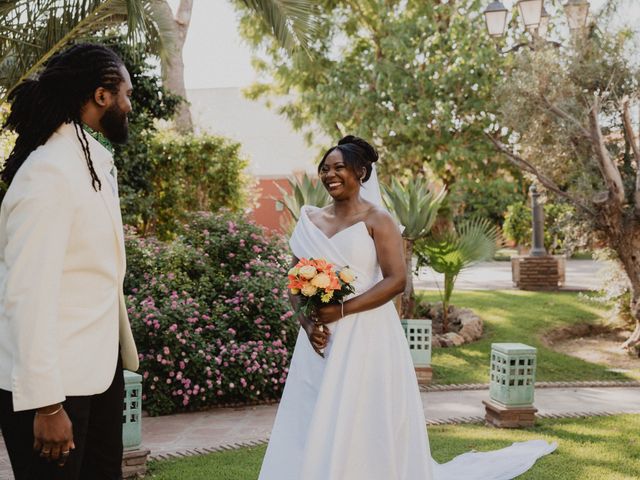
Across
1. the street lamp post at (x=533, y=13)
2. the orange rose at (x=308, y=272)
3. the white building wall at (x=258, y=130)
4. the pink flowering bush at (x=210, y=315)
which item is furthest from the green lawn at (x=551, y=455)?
the white building wall at (x=258, y=130)

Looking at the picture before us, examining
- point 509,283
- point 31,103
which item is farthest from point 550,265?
point 31,103

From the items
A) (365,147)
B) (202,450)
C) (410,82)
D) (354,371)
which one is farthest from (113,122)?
(410,82)

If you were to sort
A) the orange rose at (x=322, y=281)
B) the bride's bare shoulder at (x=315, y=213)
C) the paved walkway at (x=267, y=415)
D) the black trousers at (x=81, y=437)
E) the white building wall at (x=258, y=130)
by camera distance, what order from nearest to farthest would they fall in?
1. the black trousers at (x=81, y=437)
2. the orange rose at (x=322, y=281)
3. the bride's bare shoulder at (x=315, y=213)
4. the paved walkway at (x=267, y=415)
5. the white building wall at (x=258, y=130)

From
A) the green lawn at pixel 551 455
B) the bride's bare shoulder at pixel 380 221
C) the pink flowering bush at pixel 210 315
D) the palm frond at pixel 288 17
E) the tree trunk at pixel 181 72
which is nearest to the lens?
the bride's bare shoulder at pixel 380 221

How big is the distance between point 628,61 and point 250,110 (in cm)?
2738

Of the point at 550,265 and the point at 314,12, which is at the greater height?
the point at 314,12

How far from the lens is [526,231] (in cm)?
2683

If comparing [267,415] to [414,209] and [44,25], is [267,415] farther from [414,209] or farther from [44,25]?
[44,25]

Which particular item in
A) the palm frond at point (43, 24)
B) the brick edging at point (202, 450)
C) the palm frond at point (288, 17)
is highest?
the palm frond at point (288, 17)

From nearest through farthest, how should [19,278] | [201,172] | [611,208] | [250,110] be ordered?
1. [19,278]
2. [611,208]
3. [201,172]
4. [250,110]

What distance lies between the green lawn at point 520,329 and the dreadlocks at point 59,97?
272 inches

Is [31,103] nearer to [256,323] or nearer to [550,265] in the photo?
[256,323]

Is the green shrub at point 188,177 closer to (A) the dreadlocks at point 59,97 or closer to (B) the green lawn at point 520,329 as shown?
(B) the green lawn at point 520,329

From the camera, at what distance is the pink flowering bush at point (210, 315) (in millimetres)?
7086
